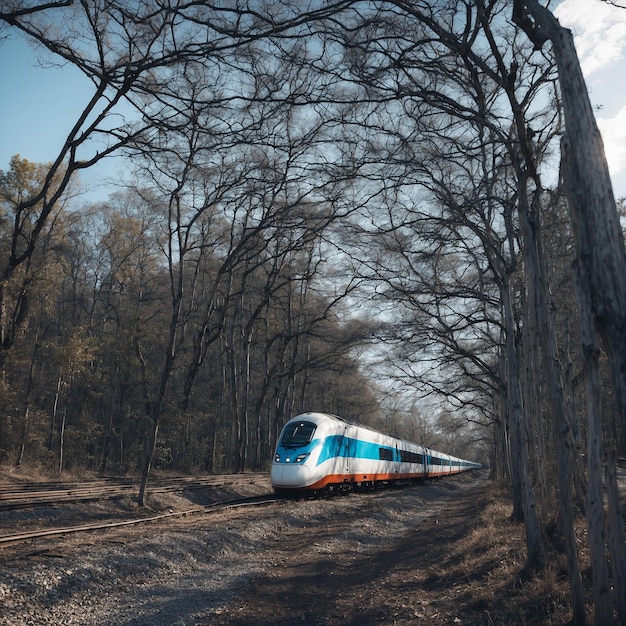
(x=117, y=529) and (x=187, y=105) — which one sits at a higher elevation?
(x=187, y=105)

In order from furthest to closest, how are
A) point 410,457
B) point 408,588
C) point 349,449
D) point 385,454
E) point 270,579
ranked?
point 410,457 < point 385,454 < point 349,449 < point 270,579 < point 408,588

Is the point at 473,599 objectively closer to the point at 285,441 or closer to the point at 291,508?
the point at 291,508

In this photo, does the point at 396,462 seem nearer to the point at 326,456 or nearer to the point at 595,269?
the point at 326,456

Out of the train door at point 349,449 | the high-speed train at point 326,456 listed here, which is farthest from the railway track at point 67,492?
the train door at point 349,449

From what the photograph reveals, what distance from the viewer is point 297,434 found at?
18641 millimetres

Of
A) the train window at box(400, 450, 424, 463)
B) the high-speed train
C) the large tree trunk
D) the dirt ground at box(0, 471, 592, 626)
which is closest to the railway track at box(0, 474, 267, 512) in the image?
the dirt ground at box(0, 471, 592, 626)

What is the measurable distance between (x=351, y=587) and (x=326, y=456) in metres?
11.1

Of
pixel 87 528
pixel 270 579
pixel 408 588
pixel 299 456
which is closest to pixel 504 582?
pixel 408 588

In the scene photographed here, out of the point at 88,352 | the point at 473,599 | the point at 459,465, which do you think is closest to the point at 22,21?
the point at 473,599

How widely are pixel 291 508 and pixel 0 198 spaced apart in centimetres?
1825

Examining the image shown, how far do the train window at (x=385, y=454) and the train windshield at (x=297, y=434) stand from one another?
729 centimetres

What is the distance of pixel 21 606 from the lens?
19.1 feet

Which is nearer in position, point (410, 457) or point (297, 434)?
point (297, 434)

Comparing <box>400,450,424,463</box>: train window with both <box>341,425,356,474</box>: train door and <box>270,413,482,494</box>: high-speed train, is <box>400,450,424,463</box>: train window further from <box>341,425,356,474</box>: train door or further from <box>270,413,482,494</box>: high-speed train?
<box>341,425,356,474</box>: train door
